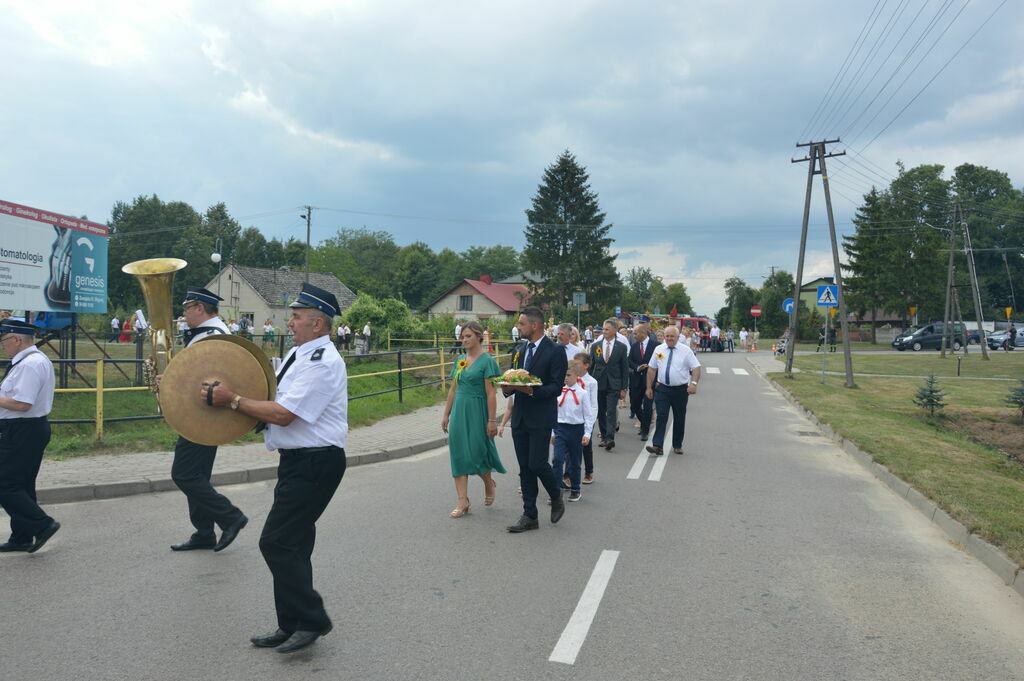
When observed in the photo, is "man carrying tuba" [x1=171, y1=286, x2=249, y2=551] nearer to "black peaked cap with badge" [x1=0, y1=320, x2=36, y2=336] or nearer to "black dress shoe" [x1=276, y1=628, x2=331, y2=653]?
"black peaked cap with badge" [x1=0, y1=320, x2=36, y2=336]

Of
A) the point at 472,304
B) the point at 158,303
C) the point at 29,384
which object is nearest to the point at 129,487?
the point at 29,384

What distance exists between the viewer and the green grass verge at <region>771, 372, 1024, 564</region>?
20.7 feet

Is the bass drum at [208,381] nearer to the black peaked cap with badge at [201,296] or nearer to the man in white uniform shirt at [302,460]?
the man in white uniform shirt at [302,460]

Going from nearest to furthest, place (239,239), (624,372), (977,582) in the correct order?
(977,582)
(624,372)
(239,239)

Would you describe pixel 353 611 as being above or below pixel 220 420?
below

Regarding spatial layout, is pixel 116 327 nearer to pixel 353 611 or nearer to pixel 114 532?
pixel 114 532

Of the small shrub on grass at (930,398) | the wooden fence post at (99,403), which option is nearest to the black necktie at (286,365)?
the wooden fence post at (99,403)

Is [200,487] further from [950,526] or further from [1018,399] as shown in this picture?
[1018,399]

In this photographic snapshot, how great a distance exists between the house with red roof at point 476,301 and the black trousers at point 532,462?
63.7 meters

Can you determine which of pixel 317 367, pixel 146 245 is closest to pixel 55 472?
pixel 317 367

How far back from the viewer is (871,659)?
3.61m

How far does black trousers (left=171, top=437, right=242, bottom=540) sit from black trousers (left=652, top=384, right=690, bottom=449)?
6.21m

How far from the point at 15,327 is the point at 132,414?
813 centimetres

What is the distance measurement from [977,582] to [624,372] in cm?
618
